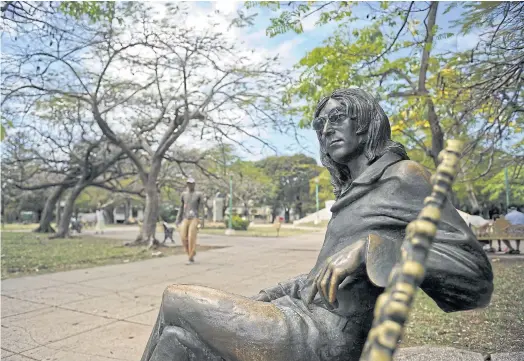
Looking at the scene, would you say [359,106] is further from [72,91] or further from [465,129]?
[72,91]

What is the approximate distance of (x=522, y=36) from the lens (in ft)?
15.6

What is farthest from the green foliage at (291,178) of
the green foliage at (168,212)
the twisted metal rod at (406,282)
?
the twisted metal rod at (406,282)

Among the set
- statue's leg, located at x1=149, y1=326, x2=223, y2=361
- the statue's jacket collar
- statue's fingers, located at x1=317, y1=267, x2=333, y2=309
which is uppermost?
the statue's jacket collar

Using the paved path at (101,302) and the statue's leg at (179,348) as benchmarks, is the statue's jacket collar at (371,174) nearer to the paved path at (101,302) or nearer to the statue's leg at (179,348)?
the statue's leg at (179,348)

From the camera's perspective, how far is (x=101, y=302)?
5164mm

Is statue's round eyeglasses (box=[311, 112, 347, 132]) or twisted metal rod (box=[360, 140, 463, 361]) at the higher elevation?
statue's round eyeglasses (box=[311, 112, 347, 132])

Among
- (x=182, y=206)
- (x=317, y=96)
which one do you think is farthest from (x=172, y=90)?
(x=317, y=96)

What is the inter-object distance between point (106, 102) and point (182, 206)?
6.60 meters

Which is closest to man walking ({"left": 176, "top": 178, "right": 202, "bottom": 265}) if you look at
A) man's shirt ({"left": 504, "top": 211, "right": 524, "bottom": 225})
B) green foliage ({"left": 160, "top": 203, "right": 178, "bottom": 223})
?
man's shirt ({"left": 504, "top": 211, "right": 524, "bottom": 225})

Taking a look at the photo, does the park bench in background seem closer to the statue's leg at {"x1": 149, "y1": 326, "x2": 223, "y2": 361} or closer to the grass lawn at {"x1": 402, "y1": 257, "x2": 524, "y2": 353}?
the grass lawn at {"x1": 402, "y1": 257, "x2": 524, "y2": 353}

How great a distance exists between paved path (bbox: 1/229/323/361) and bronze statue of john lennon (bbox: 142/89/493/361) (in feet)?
7.40

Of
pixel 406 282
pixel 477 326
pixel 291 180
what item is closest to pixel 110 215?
pixel 291 180

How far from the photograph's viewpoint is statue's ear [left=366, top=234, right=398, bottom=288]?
1214 millimetres

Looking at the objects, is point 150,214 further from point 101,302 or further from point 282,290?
point 282,290
